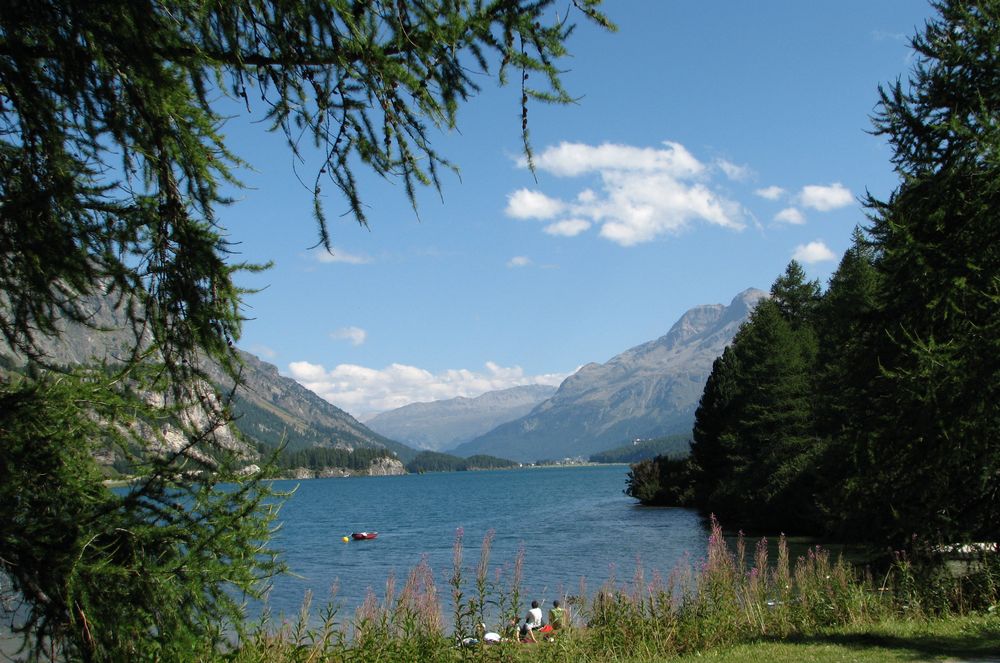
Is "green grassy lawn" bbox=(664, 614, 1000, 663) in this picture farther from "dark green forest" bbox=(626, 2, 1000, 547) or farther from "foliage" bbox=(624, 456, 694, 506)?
"foliage" bbox=(624, 456, 694, 506)

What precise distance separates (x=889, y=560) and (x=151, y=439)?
13.2m

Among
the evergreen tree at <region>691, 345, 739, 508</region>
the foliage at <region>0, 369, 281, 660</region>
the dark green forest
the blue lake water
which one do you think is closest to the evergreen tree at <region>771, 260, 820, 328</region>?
the evergreen tree at <region>691, 345, 739, 508</region>

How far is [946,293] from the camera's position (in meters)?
10.3

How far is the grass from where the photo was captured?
320 inches

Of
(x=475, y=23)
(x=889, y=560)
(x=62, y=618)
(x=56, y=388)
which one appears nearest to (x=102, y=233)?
(x=56, y=388)

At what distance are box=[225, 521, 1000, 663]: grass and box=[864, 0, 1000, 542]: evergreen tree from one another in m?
1.32

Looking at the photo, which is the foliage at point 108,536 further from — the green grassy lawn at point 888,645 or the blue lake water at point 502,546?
the blue lake water at point 502,546

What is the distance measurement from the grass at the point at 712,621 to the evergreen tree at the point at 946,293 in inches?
52.0

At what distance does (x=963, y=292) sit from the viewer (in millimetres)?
10219

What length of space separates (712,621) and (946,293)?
17.3 feet

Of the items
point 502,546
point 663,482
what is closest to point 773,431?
point 502,546

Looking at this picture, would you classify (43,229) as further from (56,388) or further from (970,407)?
(970,407)

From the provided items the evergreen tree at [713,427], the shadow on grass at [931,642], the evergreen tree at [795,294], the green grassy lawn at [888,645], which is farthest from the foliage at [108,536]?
the evergreen tree at [795,294]

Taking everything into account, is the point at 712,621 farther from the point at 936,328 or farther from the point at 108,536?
the point at 108,536
